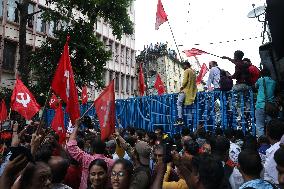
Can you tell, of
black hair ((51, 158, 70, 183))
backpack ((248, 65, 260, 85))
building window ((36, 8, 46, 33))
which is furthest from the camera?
building window ((36, 8, 46, 33))

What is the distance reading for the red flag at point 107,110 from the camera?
20.8 feet

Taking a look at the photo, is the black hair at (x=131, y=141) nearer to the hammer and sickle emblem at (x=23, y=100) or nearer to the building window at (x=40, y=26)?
the hammer and sickle emblem at (x=23, y=100)

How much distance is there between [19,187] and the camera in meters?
2.60

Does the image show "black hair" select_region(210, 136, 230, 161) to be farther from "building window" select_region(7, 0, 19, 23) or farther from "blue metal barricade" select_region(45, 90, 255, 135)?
"building window" select_region(7, 0, 19, 23)

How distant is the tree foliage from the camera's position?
1878 cm

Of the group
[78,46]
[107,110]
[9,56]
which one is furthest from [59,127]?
[9,56]

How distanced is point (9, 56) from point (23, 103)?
15.7m

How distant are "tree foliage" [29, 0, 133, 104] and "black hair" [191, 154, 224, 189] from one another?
16317mm

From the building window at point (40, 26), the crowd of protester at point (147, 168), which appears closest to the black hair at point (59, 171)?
the crowd of protester at point (147, 168)

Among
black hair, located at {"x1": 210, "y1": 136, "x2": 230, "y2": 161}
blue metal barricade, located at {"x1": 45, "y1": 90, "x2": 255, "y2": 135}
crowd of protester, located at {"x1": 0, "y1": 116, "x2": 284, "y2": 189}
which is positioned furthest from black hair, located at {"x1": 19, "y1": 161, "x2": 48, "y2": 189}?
blue metal barricade, located at {"x1": 45, "y1": 90, "x2": 255, "y2": 135}

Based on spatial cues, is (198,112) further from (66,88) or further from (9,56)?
(9,56)

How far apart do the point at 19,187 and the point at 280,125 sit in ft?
9.91

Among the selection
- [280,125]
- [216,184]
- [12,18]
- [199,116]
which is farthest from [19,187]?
[12,18]

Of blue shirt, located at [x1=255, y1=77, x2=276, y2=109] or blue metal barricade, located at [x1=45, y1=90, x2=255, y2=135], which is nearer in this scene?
blue shirt, located at [x1=255, y1=77, x2=276, y2=109]
